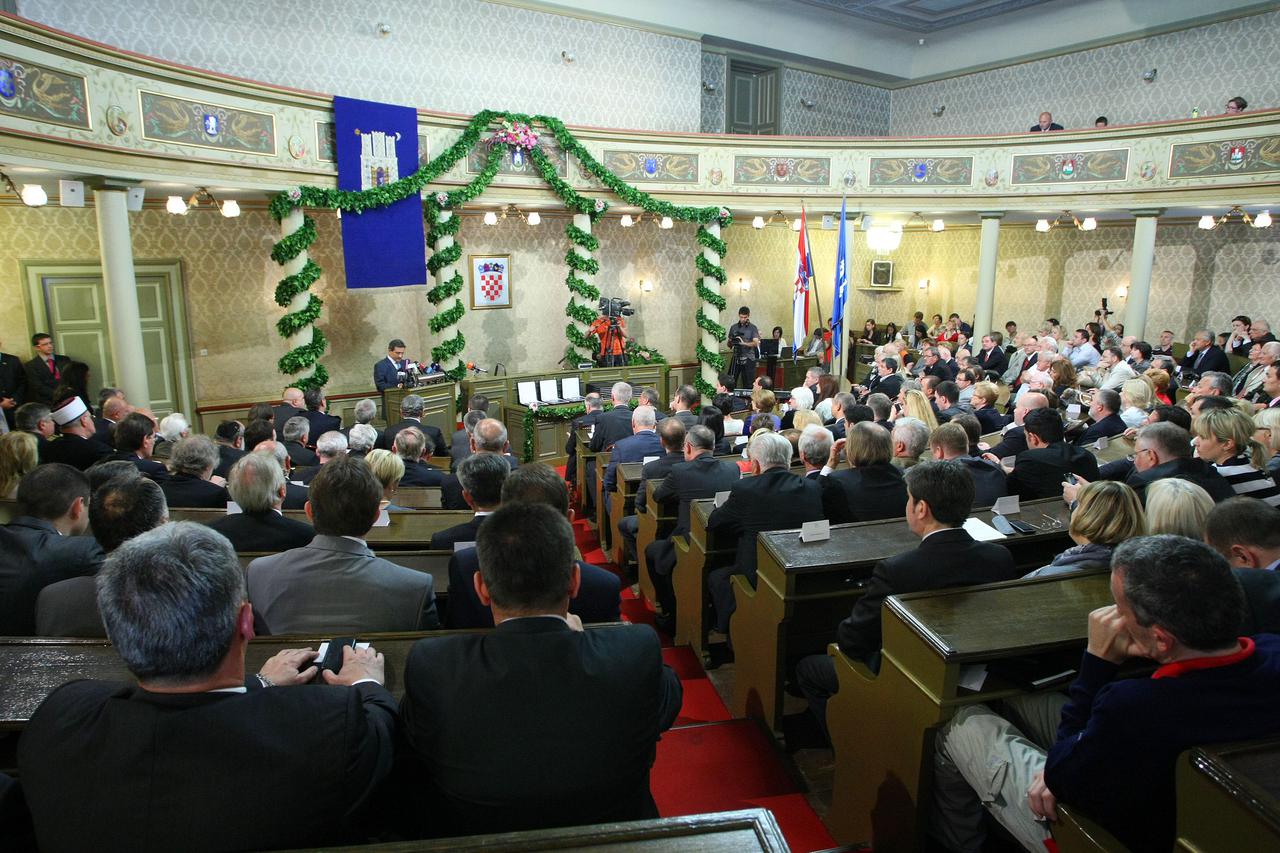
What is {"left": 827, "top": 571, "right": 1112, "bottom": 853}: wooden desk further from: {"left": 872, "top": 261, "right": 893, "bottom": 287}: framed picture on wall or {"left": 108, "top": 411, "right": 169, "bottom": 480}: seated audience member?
{"left": 872, "top": 261, "right": 893, "bottom": 287}: framed picture on wall

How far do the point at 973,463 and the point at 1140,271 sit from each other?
9188 millimetres

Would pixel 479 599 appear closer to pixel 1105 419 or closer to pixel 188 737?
pixel 188 737

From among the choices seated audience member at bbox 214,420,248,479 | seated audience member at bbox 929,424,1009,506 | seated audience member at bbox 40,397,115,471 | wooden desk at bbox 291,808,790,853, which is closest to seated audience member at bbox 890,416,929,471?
seated audience member at bbox 929,424,1009,506

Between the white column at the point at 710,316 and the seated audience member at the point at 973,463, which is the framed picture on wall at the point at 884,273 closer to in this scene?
the white column at the point at 710,316

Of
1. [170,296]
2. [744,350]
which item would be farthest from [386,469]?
[744,350]

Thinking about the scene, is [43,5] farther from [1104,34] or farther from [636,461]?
[1104,34]

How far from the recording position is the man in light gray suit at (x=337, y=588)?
103 inches

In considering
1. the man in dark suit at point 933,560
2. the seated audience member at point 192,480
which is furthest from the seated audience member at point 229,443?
the man in dark suit at point 933,560

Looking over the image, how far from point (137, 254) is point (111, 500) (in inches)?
312

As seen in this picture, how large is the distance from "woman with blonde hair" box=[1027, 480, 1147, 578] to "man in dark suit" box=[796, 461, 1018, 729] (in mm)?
216

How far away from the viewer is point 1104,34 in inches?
531

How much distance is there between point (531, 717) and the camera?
1752mm

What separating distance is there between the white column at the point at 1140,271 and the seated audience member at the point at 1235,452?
26.7 ft

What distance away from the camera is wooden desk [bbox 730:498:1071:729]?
3.37 meters
